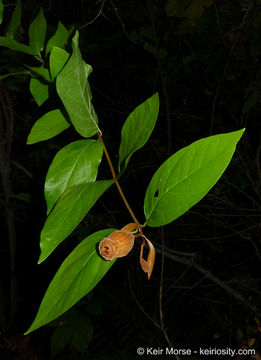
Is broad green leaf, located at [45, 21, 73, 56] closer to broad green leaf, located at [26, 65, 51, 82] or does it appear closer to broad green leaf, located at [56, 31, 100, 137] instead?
broad green leaf, located at [26, 65, 51, 82]

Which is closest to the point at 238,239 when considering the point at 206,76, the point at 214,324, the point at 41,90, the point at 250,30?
the point at 214,324

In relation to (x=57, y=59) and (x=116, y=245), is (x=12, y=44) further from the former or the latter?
(x=116, y=245)

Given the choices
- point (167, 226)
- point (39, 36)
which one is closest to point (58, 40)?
point (39, 36)

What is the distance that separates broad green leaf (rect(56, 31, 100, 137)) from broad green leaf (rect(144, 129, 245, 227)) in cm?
9

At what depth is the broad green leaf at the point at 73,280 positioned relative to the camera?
26 cm

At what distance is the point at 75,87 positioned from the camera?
0.28m

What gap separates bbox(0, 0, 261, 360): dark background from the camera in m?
1.36

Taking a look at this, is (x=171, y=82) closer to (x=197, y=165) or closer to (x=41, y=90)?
(x=41, y=90)

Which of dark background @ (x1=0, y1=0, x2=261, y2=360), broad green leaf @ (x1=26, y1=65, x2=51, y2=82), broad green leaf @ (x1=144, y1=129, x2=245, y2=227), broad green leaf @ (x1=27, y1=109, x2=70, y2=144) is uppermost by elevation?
broad green leaf @ (x1=26, y1=65, x2=51, y2=82)

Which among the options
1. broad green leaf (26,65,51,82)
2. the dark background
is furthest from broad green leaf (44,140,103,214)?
the dark background

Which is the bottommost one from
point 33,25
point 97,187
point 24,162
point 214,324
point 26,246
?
point 214,324

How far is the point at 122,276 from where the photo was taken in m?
1.66

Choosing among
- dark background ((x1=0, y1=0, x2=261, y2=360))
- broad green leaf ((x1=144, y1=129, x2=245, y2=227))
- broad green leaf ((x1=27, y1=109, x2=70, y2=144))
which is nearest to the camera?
broad green leaf ((x1=144, y1=129, x2=245, y2=227))

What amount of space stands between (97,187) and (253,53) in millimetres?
1537
